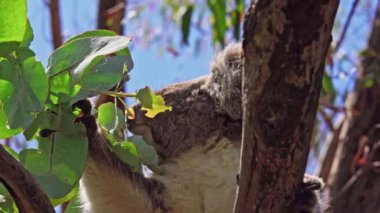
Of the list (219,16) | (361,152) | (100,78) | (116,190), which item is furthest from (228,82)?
(361,152)

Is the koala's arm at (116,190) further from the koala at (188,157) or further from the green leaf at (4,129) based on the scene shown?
the green leaf at (4,129)

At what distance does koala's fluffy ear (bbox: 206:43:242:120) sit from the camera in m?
2.36

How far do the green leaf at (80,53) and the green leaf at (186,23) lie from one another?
2.41 metres

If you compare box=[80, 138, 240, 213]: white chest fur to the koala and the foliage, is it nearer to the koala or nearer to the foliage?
the koala

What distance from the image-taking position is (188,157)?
7.82ft

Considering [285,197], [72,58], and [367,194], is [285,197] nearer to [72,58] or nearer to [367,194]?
[72,58]

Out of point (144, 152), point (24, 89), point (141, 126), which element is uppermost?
point (24, 89)

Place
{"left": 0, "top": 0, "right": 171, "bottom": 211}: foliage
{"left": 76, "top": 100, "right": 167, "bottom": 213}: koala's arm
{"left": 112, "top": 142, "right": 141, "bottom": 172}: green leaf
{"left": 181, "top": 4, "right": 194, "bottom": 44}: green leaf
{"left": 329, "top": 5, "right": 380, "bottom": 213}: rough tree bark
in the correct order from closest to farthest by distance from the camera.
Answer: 1. {"left": 0, "top": 0, "right": 171, "bottom": 211}: foliage
2. {"left": 112, "top": 142, "right": 141, "bottom": 172}: green leaf
3. {"left": 76, "top": 100, "right": 167, "bottom": 213}: koala's arm
4. {"left": 181, "top": 4, "right": 194, "bottom": 44}: green leaf
5. {"left": 329, "top": 5, "right": 380, "bottom": 213}: rough tree bark

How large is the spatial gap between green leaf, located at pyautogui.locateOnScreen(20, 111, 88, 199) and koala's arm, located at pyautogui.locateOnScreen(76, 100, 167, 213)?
0.48 meters

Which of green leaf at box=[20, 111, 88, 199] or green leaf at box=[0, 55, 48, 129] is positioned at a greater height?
green leaf at box=[0, 55, 48, 129]

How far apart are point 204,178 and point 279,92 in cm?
103

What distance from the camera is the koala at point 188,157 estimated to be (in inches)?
83.4

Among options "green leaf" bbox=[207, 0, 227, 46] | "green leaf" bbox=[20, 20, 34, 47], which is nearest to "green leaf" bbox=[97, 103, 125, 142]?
"green leaf" bbox=[20, 20, 34, 47]

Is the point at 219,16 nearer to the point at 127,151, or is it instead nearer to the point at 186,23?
the point at 186,23
